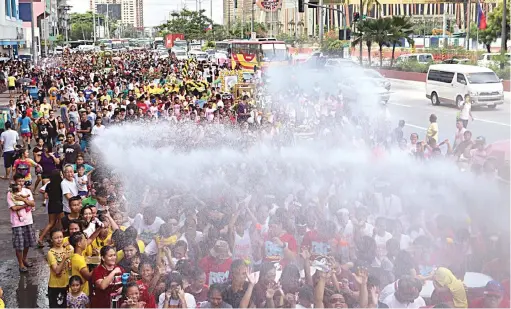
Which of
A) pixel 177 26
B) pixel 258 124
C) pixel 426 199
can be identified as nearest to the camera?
pixel 426 199

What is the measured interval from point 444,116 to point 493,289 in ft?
67.0

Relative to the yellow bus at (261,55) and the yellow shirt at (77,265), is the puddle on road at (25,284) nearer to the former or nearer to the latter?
the yellow shirt at (77,265)

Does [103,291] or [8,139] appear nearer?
[103,291]

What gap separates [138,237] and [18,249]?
252 centimetres

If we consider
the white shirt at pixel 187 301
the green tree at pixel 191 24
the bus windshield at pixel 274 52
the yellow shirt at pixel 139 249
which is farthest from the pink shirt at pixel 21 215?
the green tree at pixel 191 24

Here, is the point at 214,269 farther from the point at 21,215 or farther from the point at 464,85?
the point at 464,85

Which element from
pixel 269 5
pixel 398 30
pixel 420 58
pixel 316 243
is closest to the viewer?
pixel 316 243

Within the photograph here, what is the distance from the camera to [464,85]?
2811 centimetres

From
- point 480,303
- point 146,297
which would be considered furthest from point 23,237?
point 480,303

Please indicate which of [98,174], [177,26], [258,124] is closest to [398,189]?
[98,174]

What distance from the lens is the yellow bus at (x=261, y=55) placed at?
1885 inches

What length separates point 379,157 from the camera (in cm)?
1341

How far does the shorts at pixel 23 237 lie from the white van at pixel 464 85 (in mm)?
20288

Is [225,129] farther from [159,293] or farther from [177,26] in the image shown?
[177,26]
